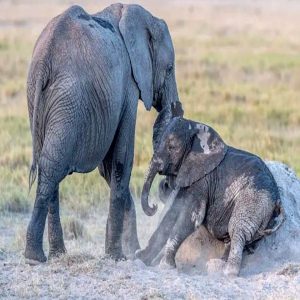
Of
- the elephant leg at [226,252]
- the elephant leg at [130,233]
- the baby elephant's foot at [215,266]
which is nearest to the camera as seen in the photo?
the baby elephant's foot at [215,266]

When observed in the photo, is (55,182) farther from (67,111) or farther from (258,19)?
(258,19)

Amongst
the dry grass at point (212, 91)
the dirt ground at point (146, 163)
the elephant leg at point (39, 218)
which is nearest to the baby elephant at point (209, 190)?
the dirt ground at point (146, 163)

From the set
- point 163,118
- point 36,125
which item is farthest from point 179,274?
point 36,125

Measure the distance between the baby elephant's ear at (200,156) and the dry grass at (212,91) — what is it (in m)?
2.92

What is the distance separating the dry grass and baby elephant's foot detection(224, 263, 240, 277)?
3209 mm

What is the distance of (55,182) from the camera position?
7188 millimetres

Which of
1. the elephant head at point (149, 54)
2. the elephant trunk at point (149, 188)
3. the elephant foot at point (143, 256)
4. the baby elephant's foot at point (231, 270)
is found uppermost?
the elephant head at point (149, 54)

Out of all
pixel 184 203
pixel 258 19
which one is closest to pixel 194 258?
pixel 184 203

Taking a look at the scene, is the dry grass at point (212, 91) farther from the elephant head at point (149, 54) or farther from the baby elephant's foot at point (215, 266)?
the baby elephant's foot at point (215, 266)

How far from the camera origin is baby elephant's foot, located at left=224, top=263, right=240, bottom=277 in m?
7.50

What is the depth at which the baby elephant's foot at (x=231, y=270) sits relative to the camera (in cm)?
750

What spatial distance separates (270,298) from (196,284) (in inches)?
22.7

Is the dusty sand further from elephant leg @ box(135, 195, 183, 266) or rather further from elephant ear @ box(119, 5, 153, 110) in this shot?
elephant ear @ box(119, 5, 153, 110)

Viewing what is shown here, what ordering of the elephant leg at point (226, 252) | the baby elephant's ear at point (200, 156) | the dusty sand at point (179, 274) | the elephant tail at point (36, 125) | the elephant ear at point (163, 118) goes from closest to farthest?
the dusty sand at point (179, 274)
the elephant tail at point (36, 125)
the baby elephant's ear at point (200, 156)
the elephant leg at point (226, 252)
the elephant ear at point (163, 118)
